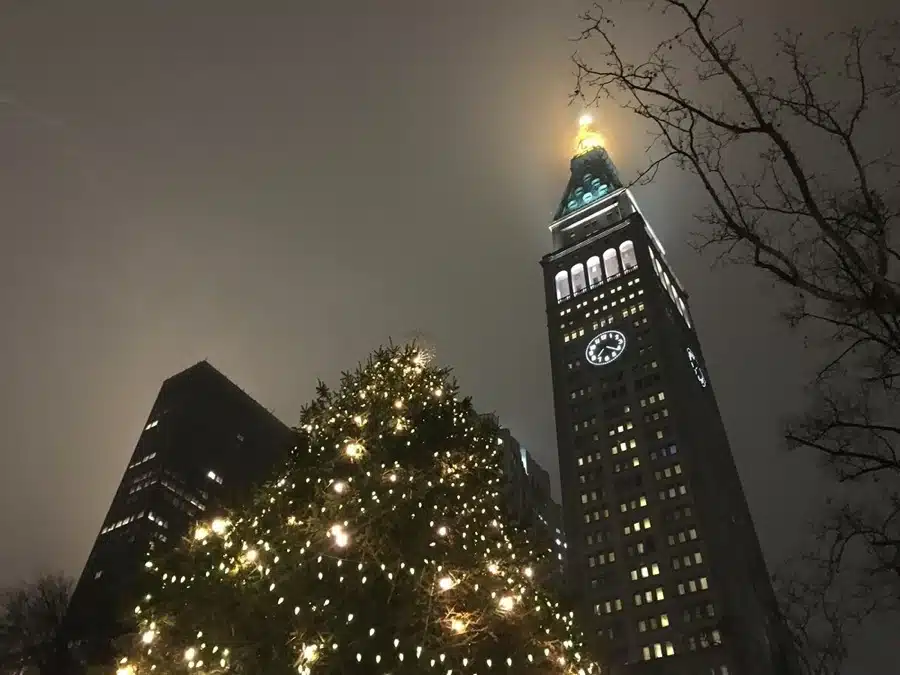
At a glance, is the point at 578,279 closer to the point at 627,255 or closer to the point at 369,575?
the point at 627,255

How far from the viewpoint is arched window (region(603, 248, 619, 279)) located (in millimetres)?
83250

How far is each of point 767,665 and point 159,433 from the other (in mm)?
72664

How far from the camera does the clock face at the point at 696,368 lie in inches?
3014

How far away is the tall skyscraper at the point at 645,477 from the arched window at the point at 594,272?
0.20 meters

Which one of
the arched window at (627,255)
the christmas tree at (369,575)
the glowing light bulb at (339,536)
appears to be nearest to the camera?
the christmas tree at (369,575)

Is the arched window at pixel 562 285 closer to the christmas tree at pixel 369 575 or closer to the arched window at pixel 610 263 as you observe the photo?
the arched window at pixel 610 263

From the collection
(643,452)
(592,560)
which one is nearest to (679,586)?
(592,560)

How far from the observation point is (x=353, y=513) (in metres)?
10.6

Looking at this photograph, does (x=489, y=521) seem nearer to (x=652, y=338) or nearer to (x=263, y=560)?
(x=263, y=560)

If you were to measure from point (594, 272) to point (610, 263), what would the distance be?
8.46 feet

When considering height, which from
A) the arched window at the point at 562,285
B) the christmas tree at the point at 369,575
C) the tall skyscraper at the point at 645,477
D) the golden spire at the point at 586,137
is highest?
the golden spire at the point at 586,137

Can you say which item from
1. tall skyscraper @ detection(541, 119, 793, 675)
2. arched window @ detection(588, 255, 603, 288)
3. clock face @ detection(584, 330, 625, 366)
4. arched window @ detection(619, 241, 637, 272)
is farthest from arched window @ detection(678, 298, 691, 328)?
clock face @ detection(584, 330, 625, 366)

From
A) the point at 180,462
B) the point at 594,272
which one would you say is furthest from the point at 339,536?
the point at 594,272

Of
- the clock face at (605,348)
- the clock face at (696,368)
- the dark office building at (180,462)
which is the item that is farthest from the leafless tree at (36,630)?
the clock face at (696,368)
